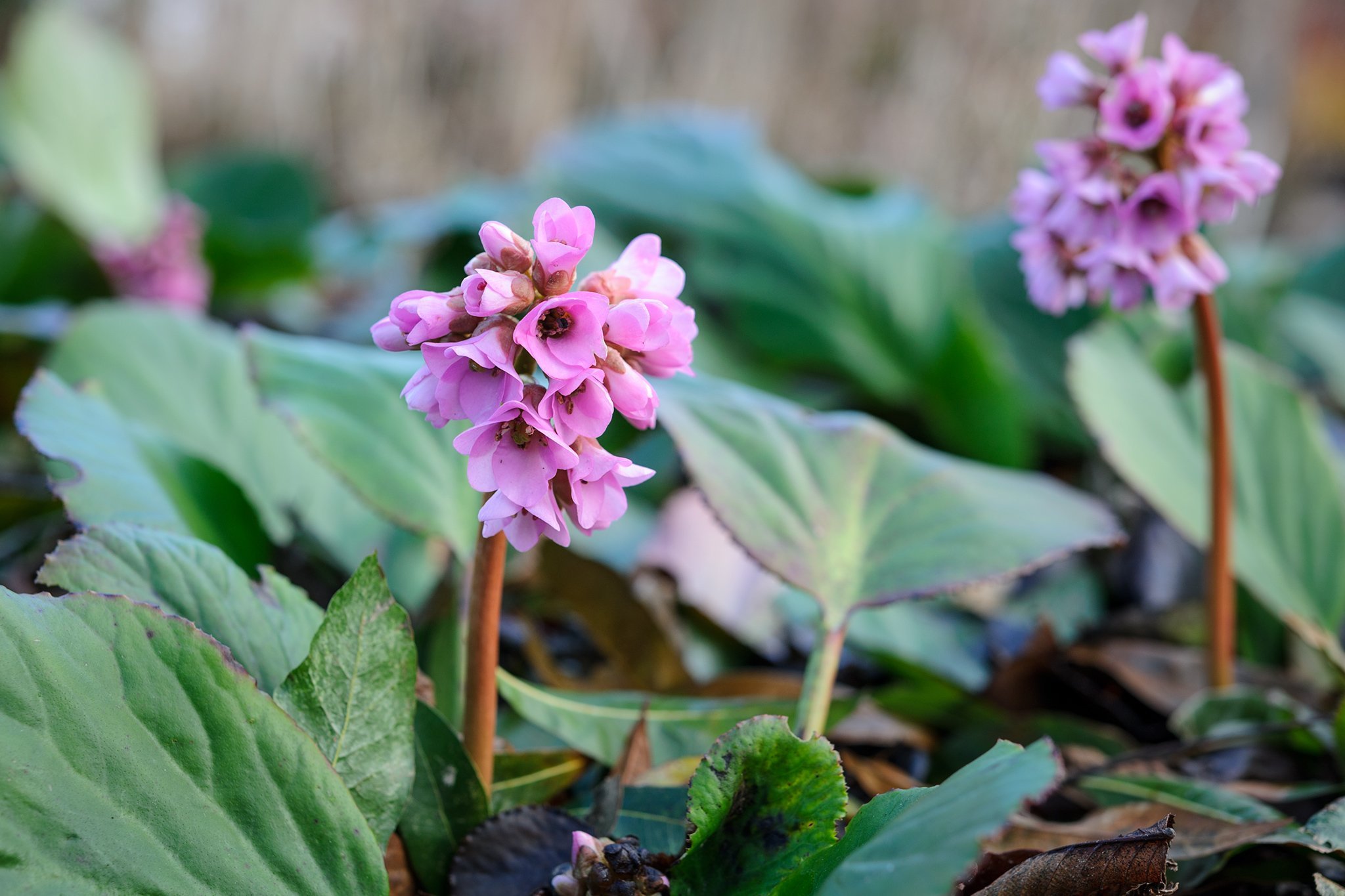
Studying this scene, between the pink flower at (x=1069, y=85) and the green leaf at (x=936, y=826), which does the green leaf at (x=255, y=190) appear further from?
the green leaf at (x=936, y=826)

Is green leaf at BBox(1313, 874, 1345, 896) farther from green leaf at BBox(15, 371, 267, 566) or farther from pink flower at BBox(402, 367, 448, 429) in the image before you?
green leaf at BBox(15, 371, 267, 566)

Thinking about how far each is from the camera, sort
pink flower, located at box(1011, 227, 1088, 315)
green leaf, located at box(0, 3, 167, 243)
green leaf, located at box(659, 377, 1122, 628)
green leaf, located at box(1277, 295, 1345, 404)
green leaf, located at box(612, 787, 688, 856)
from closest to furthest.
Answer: green leaf, located at box(612, 787, 688, 856) → green leaf, located at box(659, 377, 1122, 628) → pink flower, located at box(1011, 227, 1088, 315) → green leaf, located at box(1277, 295, 1345, 404) → green leaf, located at box(0, 3, 167, 243)

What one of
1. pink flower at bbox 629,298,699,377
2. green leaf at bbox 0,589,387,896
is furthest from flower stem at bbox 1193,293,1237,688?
green leaf at bbox 0,589,387,896

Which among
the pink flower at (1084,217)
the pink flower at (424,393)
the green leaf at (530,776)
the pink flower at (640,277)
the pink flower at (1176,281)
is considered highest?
the pink flower at (1084,217)

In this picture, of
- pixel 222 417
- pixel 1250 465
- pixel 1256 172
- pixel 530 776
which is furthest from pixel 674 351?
pixel 1250 465

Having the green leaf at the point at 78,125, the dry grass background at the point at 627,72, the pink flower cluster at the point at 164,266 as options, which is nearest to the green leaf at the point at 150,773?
the pink flower cluster at the point at 164,266

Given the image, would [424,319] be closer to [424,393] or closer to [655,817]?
[424,393]

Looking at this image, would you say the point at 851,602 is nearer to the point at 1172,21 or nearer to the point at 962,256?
the point at 962,256

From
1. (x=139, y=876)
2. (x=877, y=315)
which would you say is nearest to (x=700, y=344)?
(x=877, y=315)
